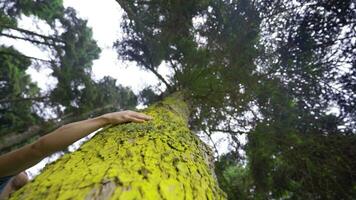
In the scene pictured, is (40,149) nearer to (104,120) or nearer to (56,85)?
(104,120)

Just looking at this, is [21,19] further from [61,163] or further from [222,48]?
[61,163]

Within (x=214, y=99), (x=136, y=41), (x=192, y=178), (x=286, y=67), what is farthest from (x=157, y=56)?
(x=192, y=178)

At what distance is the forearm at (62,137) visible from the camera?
1746 millimetres

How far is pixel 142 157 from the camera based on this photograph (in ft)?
5.11

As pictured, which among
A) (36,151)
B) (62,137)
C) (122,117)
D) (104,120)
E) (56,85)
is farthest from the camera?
(56,85)

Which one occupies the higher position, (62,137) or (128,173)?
(62,137)

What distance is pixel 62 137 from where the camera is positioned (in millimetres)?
1832

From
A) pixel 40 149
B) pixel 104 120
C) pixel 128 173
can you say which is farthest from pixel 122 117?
pixel 128 173

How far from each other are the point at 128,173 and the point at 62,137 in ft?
2.47

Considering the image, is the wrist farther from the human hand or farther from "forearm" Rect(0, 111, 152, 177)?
"forearm" Rect(0, 111, 152, 177)

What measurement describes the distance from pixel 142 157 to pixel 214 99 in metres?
4.56

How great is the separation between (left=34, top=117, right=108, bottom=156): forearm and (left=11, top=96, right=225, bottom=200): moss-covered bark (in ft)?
0.32

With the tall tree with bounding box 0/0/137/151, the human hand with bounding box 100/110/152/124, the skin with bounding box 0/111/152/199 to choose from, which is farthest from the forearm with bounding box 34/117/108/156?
the tall tree with bounding box 0/0/137/151

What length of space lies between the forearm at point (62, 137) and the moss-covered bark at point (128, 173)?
10 cm
